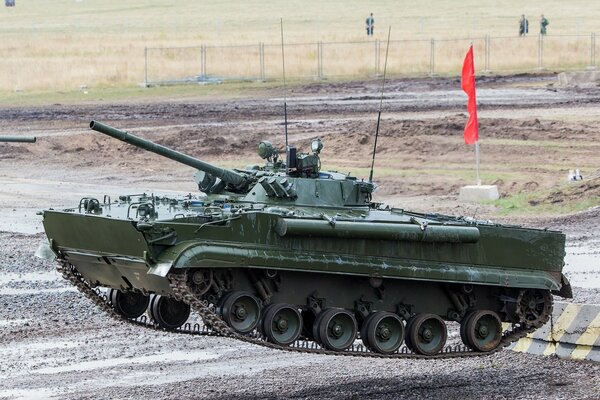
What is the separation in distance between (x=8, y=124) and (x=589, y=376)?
28005 mm

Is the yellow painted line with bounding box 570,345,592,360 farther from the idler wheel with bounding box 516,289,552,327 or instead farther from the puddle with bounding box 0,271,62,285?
the puddle with bounding box 0,271,62,285

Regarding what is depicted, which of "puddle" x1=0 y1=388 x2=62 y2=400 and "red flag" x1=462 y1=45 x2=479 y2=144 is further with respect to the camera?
"red flag" x1=462 y1=45 x2=479 y2=144

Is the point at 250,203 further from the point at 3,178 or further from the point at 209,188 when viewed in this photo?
the point at 3,178

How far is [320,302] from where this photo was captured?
15539mm

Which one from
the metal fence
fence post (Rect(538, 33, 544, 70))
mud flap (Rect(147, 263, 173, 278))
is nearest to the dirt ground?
mud flap (Rect(147, 263, 173, 278))

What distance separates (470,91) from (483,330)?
1378 cm

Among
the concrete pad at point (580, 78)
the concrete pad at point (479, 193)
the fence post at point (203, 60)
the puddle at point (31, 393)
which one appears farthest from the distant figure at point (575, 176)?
the fence post at point (203, 60)

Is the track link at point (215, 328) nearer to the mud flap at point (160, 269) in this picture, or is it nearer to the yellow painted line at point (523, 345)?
the mud flap at point (160, 269)

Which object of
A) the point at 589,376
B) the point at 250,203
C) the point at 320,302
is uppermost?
the point at 250,203

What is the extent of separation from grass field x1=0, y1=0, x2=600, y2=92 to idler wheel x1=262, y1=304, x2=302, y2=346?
3850cm

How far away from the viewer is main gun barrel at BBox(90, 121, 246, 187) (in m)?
15.7

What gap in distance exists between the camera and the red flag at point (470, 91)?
29.5m

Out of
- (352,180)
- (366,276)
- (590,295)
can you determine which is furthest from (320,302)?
(590,295)

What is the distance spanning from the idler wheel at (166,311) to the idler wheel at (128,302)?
316 millimetres
